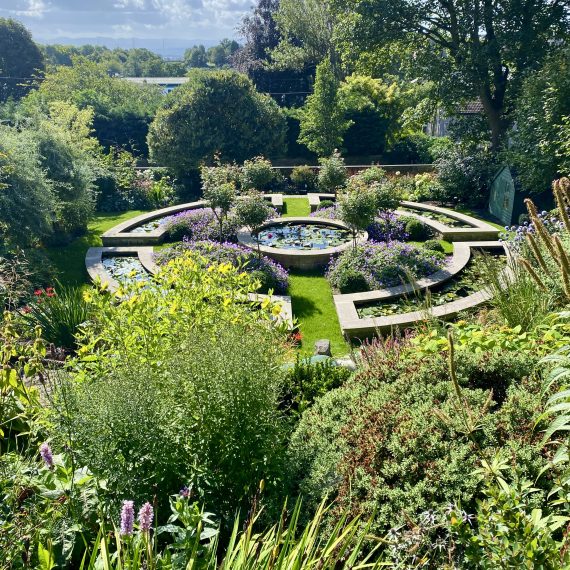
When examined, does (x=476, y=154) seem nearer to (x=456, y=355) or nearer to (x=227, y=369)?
(x=456, y=355)

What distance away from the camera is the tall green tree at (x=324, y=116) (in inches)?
802

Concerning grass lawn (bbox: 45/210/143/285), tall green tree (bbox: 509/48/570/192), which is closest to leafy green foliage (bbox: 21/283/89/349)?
grass lawn (bbox: 45/210/143/285)

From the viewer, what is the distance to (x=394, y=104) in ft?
82.8

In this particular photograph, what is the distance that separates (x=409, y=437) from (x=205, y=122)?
17688 mm

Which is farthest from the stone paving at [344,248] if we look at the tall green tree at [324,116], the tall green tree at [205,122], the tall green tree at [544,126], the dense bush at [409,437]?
the tall green tree at [324,116]

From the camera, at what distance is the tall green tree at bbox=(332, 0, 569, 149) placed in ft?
50.8

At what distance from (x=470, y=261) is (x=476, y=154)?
778 cm

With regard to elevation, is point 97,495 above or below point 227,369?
below

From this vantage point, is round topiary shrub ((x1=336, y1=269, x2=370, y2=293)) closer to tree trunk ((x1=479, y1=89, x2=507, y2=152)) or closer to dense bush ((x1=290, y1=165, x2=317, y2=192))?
dense bush ((x1=290, y1=165, x2=317, y2=192))

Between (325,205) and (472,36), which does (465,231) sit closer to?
(325,205)

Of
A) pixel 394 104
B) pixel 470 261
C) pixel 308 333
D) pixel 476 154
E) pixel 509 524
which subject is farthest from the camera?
pixel 394 104

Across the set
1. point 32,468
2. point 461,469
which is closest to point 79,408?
point 32,468

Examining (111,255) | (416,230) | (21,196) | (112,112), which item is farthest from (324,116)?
(21,196)

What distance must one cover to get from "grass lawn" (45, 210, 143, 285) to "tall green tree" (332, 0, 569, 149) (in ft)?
34.2
